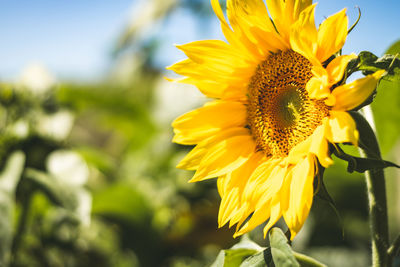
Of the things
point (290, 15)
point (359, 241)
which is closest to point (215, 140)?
point (290, 15)

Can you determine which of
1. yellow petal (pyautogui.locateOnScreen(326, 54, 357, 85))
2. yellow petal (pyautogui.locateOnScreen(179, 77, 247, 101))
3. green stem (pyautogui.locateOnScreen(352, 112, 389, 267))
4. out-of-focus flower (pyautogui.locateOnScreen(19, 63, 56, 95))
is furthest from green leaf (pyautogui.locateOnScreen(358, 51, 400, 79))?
out-of-focus flower (pyautogui.locateOnScreen(19, 63, 56, 95))

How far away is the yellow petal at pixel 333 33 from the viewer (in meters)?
0.47

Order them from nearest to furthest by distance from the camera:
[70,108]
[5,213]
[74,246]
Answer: [5,213], [74,246], [70,108]

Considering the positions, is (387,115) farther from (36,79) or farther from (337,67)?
(36,79)

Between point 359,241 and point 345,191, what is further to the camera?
point 345,191

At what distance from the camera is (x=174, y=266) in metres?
1.49

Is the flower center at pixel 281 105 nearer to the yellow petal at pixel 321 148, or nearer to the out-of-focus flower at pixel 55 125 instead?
the yellow petal at pixel 321 148

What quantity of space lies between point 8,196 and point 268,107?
715 millimetres

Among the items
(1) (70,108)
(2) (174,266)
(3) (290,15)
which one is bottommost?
(2) (174,266)

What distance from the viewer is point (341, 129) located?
46 centimetres

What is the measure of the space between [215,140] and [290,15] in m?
0.23

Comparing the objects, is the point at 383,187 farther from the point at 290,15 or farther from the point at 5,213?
the point at 5,213

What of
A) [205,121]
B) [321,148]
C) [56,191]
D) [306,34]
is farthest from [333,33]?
[56,191]

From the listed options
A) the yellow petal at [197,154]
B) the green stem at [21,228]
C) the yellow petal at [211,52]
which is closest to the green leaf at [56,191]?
the green stem at [21,228]
